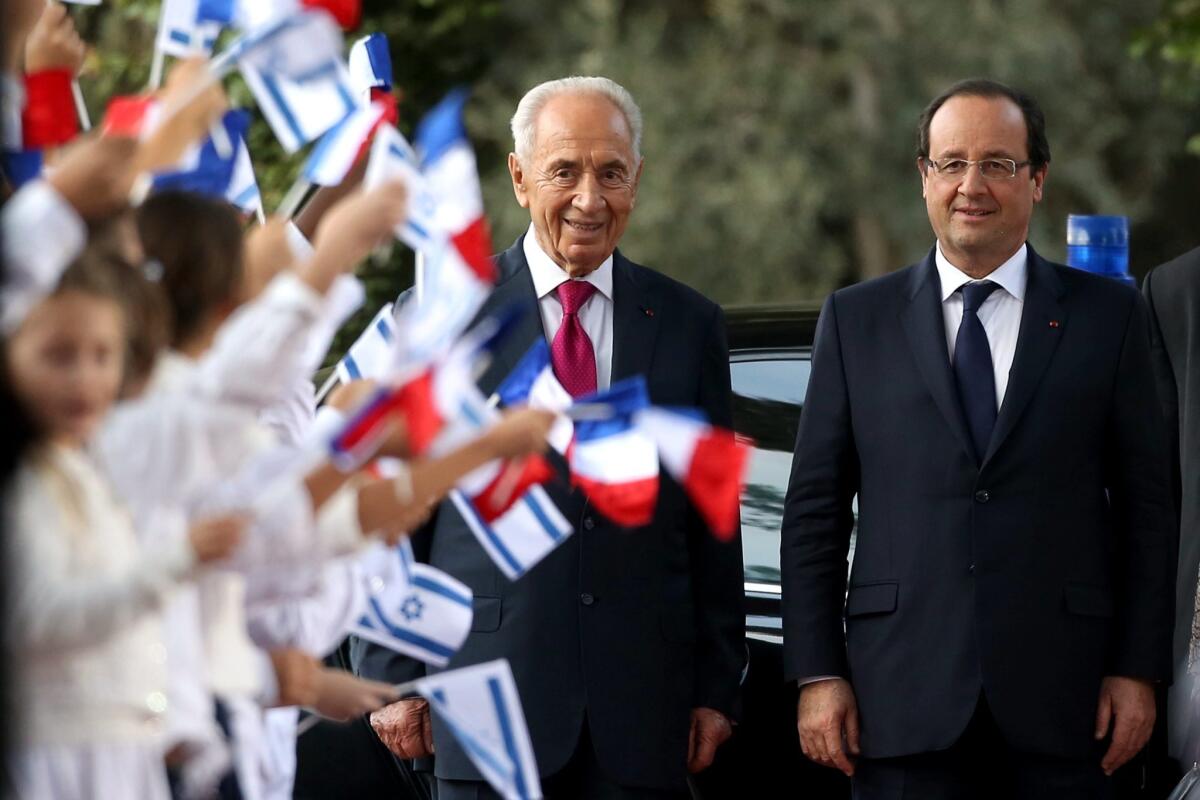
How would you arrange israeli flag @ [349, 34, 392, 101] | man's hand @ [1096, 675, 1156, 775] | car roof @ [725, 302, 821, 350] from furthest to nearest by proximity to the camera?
car roof @ [725, 302, 821, 350] < man's hand @ [1096, 675, 1156, 775] < israeli flag @ [349, 34, 392, 101]

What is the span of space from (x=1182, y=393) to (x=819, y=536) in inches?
36.5

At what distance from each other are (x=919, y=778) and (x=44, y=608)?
1.99m

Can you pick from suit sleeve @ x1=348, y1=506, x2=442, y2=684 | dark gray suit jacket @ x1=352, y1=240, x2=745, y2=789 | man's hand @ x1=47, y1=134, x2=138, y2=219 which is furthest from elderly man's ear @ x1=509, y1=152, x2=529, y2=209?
man's hand @ x1=47, y1=134, x2=138, y2=219

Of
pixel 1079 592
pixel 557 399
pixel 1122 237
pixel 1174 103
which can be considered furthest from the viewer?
pixel 1174 103

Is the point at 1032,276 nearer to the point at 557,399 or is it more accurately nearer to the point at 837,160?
the point at 557,399

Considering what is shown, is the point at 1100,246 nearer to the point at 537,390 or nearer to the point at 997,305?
the point at 997,305

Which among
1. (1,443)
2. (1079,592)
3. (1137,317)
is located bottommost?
(1079,592)

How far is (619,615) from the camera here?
12.1ft

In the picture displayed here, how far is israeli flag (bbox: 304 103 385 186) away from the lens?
105 inches

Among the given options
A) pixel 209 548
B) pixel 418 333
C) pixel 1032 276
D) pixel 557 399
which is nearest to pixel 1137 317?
pixel 1032 276

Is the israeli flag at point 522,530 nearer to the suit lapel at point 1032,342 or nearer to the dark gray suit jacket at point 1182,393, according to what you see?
the suit lapel at point 1032,342

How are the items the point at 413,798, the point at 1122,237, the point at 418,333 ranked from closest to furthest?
1. the point at 418,333
2. the point at 413,798
3. the point at 1122,237

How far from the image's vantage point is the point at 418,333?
235 centimetres

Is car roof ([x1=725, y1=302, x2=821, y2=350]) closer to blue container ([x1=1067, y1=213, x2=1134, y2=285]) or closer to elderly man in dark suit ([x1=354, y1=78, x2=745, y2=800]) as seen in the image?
blue container ([x1=1067, y1=213, x2=1134, y2=285])
